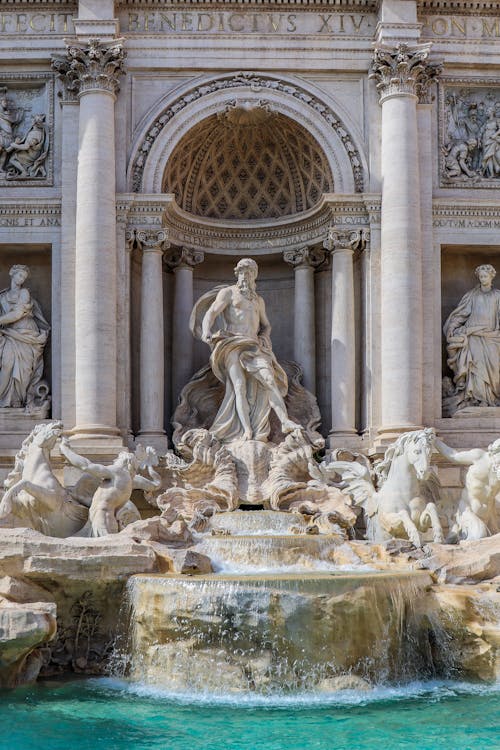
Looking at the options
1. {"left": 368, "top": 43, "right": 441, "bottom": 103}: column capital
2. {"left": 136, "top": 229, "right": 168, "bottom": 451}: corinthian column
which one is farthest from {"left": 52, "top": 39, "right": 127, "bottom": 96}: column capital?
{"left": 368, "top": 43, "right": 441, "bottom": 103}: column capital

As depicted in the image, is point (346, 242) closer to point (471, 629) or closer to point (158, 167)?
point (158, 167)

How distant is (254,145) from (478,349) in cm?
564

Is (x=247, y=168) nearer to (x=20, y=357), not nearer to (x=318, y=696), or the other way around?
(x=20, y=357)

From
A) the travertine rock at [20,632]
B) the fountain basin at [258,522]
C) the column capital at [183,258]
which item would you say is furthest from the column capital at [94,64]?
the travertine rock at [20,632]

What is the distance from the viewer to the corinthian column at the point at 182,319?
763 inches

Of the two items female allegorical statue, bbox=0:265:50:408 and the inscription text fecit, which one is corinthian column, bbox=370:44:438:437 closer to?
the inscription text fecit

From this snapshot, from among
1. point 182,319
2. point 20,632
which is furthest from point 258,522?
point 182,319

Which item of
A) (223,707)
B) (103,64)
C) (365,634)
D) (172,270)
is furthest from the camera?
(172,270)

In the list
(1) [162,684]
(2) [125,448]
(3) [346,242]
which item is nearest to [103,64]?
(3) [346,242]

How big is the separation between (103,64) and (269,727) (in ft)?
39.2

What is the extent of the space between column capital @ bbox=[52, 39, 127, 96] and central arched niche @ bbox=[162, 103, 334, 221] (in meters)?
1.64

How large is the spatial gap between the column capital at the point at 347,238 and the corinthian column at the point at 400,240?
379 mm

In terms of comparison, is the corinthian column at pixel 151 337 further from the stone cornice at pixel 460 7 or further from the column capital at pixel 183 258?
the stone cornice at pixel 460 7

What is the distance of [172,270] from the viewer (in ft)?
65.1
